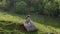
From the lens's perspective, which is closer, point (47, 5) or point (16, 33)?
point (16, 33)

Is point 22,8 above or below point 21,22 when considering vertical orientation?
above

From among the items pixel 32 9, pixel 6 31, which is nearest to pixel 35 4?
pixel 32 9

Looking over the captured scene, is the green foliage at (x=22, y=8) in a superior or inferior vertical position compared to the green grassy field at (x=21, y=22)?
superior

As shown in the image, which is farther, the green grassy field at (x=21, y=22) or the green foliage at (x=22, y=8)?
the green foliage at (x=22, y=8)

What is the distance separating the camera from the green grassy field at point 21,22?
145 feet

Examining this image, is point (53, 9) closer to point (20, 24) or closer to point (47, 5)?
point (47, 5)

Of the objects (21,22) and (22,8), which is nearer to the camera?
(21,22)

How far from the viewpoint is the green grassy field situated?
44312mm

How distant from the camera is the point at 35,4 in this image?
5931 centimetres

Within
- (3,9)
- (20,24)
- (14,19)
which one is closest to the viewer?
(20,24)

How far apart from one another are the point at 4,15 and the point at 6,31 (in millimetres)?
14081

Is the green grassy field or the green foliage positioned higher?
the green foliage

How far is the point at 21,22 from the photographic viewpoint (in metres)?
49.4

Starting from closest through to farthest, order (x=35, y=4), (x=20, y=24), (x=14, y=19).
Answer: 1. (x=20, y=24)
2. (x=14, y=19)
3. (x=35, y=4)
